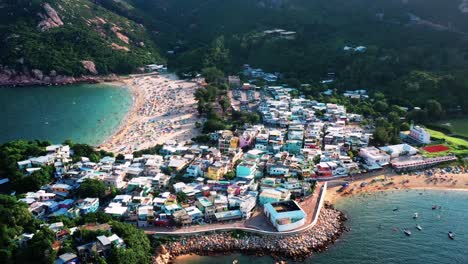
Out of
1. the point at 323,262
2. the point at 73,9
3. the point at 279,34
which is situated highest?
the point at 73,9

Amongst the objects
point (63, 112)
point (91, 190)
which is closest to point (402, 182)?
point (91, 190)

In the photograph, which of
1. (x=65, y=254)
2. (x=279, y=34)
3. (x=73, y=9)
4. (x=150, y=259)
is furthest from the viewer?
(x=73, y=9)

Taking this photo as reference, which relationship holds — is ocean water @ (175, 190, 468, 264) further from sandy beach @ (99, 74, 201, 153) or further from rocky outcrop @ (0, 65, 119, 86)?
rocky outcrop @ (0, 65, 119, 86)

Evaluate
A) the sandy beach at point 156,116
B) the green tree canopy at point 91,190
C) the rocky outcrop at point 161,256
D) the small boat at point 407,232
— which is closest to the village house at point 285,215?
the small boat at point 407,232

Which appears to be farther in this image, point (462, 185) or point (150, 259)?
point (462, 185)

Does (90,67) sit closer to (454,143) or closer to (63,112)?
(63,112)

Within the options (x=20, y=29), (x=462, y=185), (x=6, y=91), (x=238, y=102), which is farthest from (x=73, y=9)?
(x=462, y=185)

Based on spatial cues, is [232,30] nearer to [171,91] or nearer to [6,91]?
[171,91]

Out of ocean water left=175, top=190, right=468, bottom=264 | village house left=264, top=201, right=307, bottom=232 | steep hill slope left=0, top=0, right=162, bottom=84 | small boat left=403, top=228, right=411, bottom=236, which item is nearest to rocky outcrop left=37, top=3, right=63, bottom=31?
steep hill slope left=0, top=0, right=162, bottom=84
